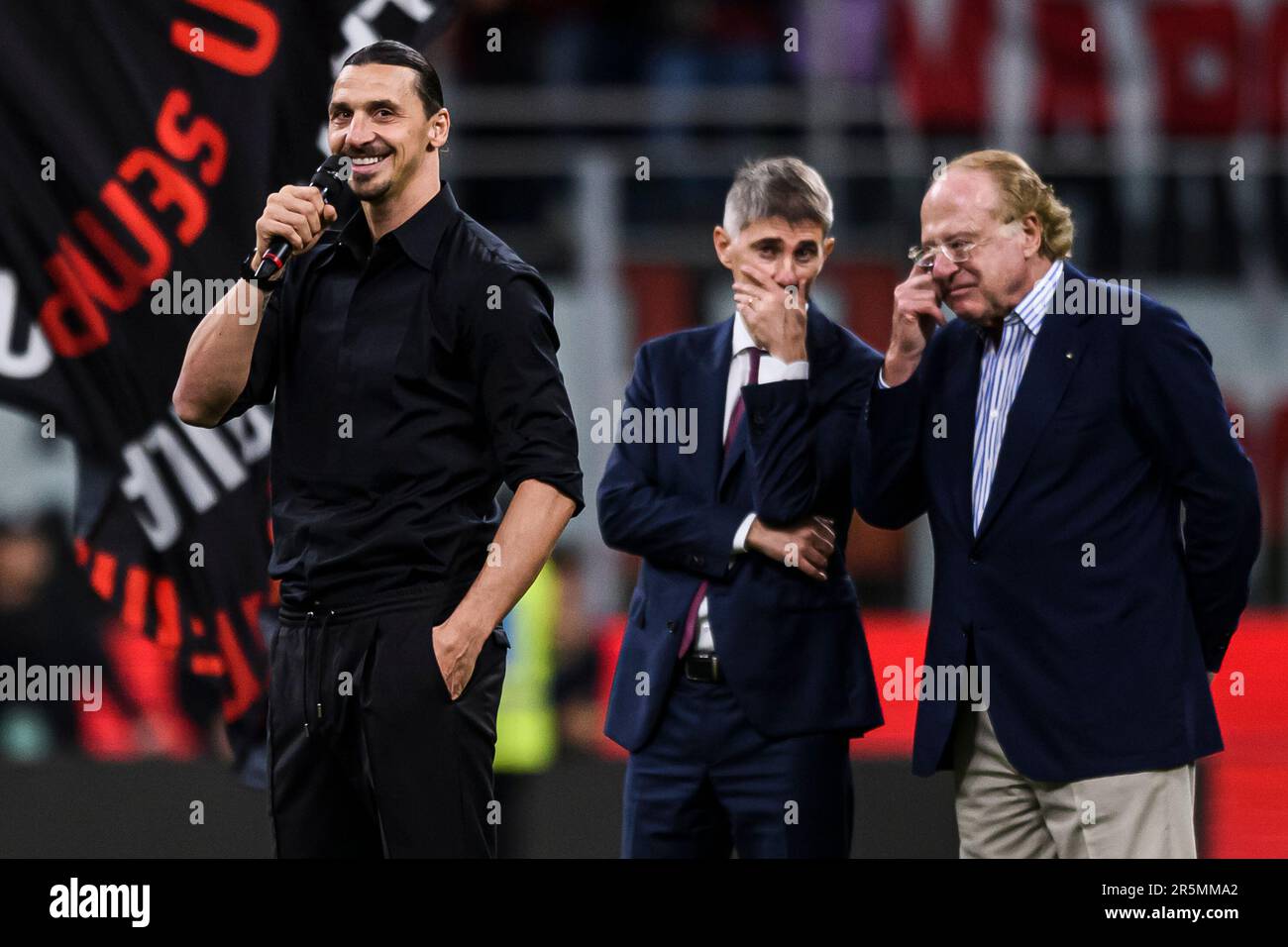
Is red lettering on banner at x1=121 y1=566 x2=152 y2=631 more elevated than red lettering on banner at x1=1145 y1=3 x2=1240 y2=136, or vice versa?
red lettering on banner at x1=1145 y1=3 x2=1240 y2=136

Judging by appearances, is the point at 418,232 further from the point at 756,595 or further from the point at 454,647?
the point at 756,595

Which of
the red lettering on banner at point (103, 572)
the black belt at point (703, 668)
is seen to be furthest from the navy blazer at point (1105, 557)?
the red lettering on banner at point (103, 572)

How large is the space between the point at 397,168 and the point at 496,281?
0.24m

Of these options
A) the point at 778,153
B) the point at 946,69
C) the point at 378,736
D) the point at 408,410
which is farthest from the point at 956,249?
the point at 946,69

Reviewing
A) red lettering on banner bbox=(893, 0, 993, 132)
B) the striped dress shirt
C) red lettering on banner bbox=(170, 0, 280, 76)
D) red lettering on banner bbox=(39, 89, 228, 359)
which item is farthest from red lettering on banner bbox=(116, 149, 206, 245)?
red lettering on banner bbox=(893, 0, 993, 132)

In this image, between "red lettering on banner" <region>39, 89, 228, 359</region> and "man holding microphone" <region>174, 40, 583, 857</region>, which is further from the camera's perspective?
"red lettering on banner" <region>39, 89, 228, 359</region>

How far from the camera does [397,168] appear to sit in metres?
2.84

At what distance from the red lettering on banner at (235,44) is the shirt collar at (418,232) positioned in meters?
0.62

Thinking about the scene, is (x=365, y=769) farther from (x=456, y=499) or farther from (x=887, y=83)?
(x=887, y=83)

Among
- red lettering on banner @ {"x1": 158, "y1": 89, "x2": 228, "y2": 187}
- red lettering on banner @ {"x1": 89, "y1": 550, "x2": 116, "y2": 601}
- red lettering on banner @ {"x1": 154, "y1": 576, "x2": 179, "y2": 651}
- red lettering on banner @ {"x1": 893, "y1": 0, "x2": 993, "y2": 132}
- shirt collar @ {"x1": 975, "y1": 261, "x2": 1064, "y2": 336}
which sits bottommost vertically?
red lettering on banner @ {"x1": 154, "y1": 576, "x2": 179, "y2": 651}

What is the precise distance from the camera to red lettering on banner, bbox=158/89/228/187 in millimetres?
3373

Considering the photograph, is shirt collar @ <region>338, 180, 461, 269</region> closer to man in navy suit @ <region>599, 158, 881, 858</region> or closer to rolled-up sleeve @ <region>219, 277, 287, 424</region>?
rolled-up sleeve @ <region>219, 277, 287, 424</region>

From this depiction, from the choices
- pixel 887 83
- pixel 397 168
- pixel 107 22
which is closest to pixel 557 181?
pixel 887 83

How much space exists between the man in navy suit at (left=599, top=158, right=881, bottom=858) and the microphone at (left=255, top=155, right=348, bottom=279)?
79 centimetres
